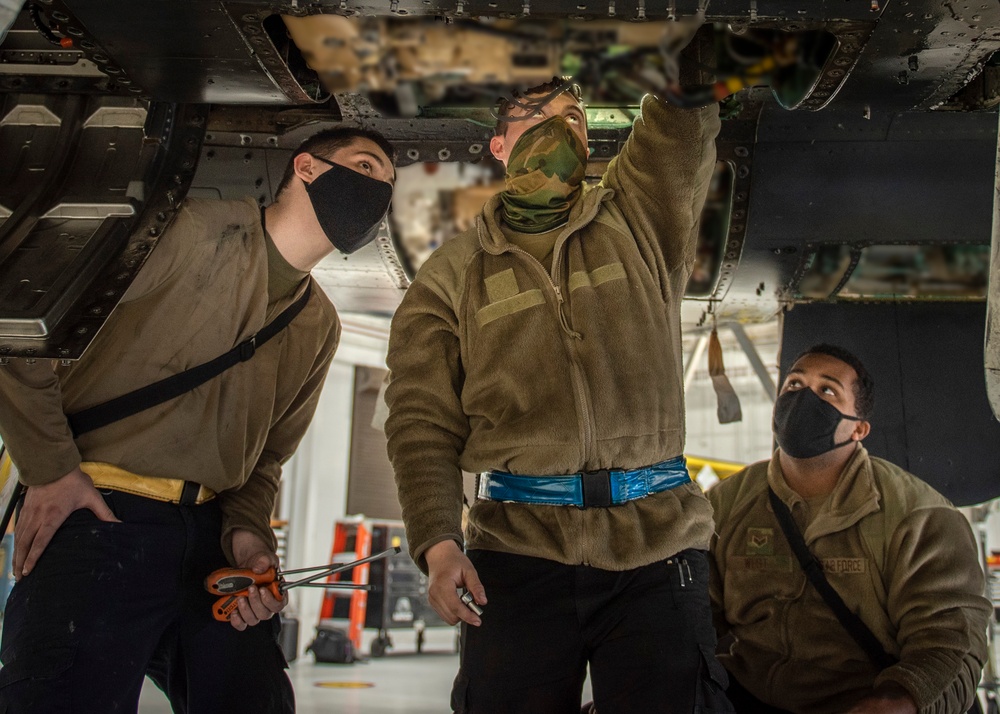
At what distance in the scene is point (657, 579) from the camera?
6.32ft

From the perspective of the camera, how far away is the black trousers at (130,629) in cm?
209

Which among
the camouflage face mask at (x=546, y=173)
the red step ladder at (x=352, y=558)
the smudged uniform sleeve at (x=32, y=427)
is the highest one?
the camouflage face mask at (x=546, y=173)

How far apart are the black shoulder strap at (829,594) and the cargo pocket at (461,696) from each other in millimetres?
1581

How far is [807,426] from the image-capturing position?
3.32 m

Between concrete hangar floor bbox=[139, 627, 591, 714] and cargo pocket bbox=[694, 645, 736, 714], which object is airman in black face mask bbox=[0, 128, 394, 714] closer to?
cargo pocket bbox=[694, 645, 736, 714]

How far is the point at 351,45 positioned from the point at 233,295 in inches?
35.9

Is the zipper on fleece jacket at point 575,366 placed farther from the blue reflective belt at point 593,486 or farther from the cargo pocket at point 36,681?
the cargo pocket at point 36,681

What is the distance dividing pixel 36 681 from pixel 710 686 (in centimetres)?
152

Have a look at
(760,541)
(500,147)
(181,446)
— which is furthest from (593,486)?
(760,541)

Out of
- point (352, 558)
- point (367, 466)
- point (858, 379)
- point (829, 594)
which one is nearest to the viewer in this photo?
point (829, 594)

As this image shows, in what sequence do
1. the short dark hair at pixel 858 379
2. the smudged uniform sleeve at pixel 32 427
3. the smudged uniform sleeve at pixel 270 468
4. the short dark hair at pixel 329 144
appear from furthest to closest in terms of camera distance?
the short dark hair at pixel 858 379
the short dark hair at pixel 329 144
the smudged uniform sleeve at pixel 270 468
the smudged uniform sleeve at pixel 32 427

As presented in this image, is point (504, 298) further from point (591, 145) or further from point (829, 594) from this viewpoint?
point (829, 594)

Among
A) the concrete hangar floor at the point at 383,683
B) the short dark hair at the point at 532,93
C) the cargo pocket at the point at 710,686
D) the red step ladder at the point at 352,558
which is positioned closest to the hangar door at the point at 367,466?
the red step ladder at the point at 352,558

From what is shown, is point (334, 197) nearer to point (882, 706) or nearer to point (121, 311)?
point (121, 311)
